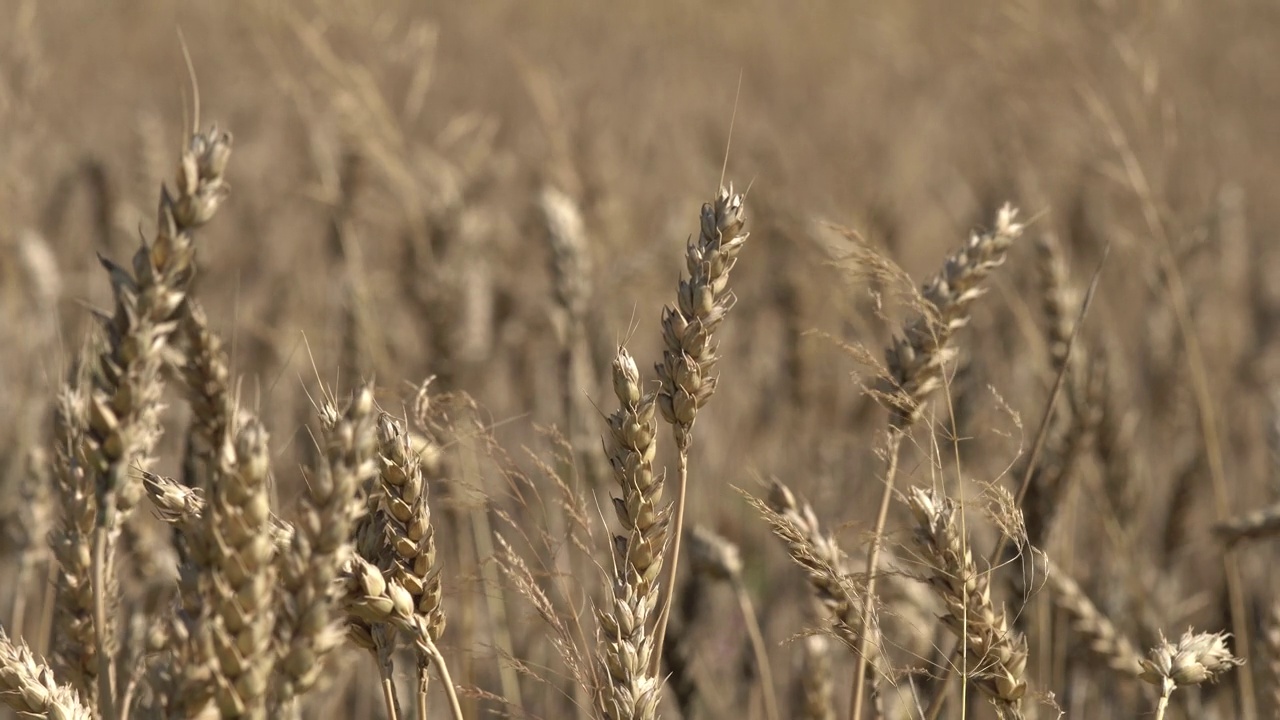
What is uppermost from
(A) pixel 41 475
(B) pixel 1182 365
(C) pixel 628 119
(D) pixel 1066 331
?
(C) pixel 628 119

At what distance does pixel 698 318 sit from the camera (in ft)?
3.31

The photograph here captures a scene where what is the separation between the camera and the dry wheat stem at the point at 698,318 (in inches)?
39.4

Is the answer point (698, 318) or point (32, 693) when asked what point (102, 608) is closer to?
point (32, 693)

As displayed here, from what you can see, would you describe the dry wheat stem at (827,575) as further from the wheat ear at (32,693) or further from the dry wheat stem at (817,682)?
the wheat ear at (32,693)

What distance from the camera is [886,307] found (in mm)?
2955

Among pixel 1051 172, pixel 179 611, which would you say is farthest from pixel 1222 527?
pixel 1051 172

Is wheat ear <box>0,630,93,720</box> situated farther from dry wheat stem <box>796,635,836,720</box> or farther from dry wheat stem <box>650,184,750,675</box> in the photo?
dry wheat stem <box>796,635,836,720</box>

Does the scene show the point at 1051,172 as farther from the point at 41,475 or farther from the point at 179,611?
the point at 179,611

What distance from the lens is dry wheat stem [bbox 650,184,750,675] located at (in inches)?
39.4

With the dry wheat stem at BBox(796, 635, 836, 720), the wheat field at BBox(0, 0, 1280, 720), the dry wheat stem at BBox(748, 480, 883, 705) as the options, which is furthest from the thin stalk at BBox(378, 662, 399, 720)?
the dry wheat stem at BBox(796, 635, 836, 720)

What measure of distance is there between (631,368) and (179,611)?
0.43 m

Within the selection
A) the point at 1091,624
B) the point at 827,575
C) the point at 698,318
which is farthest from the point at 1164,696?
the point at 1091,624

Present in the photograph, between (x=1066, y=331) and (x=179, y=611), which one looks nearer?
(x=179, y=611)

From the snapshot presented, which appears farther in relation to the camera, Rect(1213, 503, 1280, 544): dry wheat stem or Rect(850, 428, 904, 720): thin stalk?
Rect(1213, 503, 1280, 544): dry wheat stem
